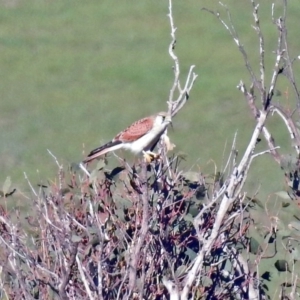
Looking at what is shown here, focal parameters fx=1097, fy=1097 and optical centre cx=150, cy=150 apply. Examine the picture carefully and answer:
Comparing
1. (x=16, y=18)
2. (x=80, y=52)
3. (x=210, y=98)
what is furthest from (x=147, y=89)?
(x=16, y=18)

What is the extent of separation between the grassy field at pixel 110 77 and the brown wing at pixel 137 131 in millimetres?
5074

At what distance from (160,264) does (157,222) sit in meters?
0.19

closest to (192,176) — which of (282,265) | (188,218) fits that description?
(188,218)

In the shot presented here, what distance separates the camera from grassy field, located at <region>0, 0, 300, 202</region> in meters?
14.9

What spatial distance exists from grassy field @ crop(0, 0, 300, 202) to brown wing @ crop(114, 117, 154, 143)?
507cm

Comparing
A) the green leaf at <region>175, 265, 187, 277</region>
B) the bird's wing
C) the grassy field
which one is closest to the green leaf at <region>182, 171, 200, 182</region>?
the green leaf at <region>175, 265, 187, 277</region>

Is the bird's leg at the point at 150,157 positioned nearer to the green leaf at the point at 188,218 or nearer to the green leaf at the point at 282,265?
the green leaf at the point at 188,218

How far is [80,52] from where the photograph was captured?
21656 mm

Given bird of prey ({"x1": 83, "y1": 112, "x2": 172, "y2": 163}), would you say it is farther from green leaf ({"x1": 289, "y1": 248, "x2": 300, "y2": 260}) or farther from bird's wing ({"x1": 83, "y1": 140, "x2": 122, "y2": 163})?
green leaf ({"x1": 289, "y1": 248, "x2": 300, "y2": 260})

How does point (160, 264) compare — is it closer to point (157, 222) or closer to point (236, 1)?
point (157, 222)

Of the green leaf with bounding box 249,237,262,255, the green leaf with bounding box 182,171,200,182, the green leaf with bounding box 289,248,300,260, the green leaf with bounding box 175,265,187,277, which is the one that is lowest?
the green leaf with bounding box 249,237,262,255

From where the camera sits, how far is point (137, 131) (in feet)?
22.8

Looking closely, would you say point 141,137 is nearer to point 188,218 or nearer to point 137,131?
point 137,131

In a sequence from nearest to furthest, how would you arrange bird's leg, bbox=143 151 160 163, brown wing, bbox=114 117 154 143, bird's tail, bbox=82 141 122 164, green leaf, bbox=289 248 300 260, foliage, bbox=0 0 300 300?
foliage, bbox=0 0 300 300 < green leaf, bbox=289 248 300 260 < bird's leg, bbox=143 151 160 163 < bird's tail, bbox=82 141 122 164 < brown wing, bbox=114 117 154 143
